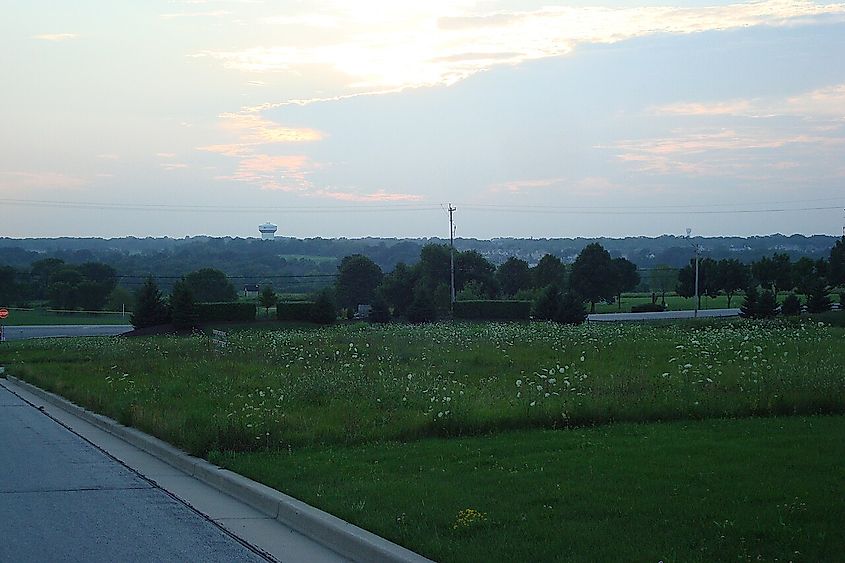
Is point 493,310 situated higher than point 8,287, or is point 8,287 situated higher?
point 8,287

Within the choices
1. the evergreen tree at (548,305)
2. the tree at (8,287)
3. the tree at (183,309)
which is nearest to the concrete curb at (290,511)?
the evergreen tree at (548,305)

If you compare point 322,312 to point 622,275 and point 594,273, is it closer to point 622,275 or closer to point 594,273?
point 594,273

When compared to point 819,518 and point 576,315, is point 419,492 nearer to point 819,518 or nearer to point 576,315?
point 819,518

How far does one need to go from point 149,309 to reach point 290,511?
169 feet

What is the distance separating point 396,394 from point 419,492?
22.9 ft

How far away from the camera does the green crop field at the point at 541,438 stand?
7.80 m

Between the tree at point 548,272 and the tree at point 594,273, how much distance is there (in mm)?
15067

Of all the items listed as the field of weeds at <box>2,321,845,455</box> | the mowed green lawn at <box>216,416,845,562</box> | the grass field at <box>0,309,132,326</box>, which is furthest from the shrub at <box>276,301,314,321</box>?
the mowed green lawn at <box>216,416,845,562</box>

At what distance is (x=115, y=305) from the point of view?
10094cm

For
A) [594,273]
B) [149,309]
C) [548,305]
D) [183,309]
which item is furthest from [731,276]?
[149,309]

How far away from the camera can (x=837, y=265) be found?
235ft

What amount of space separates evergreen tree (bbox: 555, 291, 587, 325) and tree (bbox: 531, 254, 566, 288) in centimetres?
3586

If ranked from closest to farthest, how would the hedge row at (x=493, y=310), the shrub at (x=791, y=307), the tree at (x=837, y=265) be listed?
the shrub at (x=791, y=307) → the hedge row at (x=493, y=310) → the tree at (x=837, y=265)

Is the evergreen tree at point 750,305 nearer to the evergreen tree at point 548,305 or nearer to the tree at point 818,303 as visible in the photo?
the tree at point 818,303
